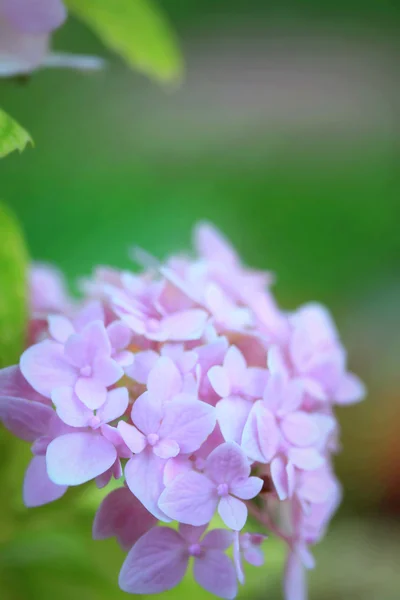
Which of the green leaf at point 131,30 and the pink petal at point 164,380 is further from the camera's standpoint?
the green leaf at point 131,30

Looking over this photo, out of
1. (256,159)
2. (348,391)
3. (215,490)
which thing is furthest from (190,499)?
(256,159)

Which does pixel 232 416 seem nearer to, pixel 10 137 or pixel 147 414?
pixel 147 414

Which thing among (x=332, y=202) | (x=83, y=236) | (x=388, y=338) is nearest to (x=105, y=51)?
(x=83, y=236)

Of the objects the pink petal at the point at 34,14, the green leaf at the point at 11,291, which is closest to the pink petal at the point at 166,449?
the green leaf at the point at 11,291

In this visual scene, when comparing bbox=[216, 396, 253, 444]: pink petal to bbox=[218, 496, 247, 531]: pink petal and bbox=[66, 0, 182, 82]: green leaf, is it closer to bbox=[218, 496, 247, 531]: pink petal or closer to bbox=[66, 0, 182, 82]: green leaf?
bbox=[218, 496, 247, 531]: pink petal

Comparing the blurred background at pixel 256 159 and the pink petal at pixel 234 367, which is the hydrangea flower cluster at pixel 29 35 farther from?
the blurred background at pixel 256 159

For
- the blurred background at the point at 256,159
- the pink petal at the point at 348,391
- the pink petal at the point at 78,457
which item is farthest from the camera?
the blurred background at the point at 256,159

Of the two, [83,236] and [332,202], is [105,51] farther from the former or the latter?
[332,202]

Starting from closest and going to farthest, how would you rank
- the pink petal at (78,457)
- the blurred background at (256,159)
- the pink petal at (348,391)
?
1. the pink petal at (78,457)
2. the pink petal at (348,391)
3. the blurred background at (256,159)

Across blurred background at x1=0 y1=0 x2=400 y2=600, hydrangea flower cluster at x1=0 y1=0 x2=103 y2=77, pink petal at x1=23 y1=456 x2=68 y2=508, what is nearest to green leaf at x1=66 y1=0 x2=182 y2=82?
hydrangea flower cluster at x1=0 y1=0 x2=103 y2=77
